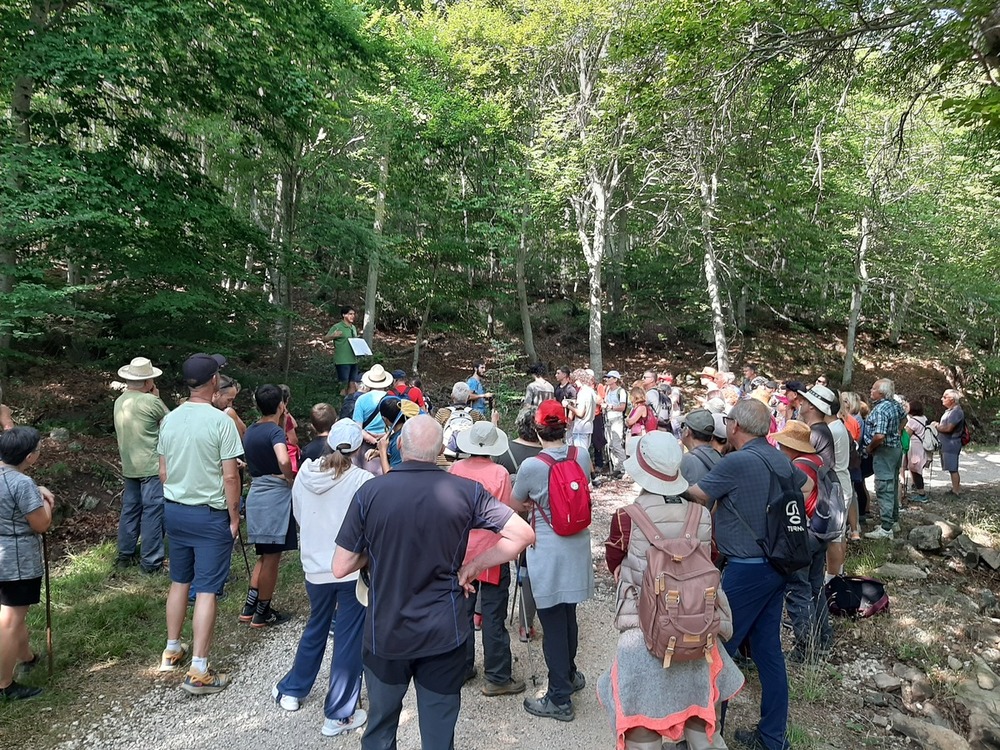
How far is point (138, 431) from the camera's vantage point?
532 cm

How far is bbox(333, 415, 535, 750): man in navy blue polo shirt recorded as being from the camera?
2.41 m

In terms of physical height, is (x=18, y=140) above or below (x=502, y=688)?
above

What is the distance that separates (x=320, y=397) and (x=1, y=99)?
6357 mm

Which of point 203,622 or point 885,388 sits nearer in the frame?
point 203,622

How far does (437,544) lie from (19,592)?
297 centimetres

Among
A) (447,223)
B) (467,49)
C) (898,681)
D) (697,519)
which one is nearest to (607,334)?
(447,223)

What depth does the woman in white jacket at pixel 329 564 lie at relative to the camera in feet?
11.2

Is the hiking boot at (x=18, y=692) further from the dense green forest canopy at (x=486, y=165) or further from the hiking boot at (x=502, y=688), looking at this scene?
the dense green forest canopy at (x=486, y=165)

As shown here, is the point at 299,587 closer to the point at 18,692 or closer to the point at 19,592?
the point at 18,692

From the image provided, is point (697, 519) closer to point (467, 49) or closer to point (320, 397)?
point (320, 397)

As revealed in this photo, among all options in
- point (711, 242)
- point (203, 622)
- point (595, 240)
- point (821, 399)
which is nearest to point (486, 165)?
point (595, 240)

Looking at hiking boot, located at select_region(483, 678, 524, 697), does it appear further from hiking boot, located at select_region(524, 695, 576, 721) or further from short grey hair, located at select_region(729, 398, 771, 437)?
short grey hair, located at select_region(729, 398, 771, 437)

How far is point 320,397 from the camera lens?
1119 centimetres

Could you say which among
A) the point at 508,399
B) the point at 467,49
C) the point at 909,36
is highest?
the point at 467,49
